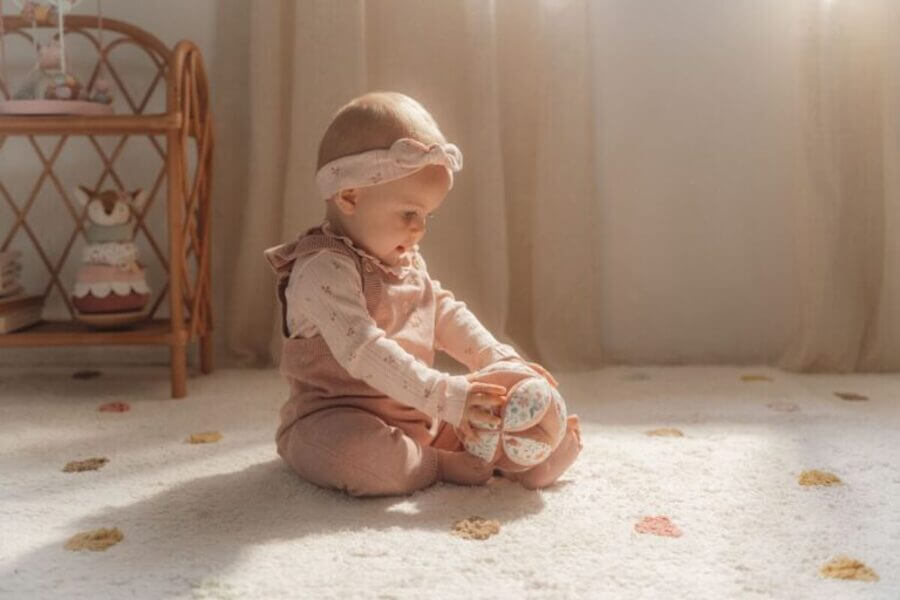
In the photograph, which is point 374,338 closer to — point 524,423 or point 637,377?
point 524,423

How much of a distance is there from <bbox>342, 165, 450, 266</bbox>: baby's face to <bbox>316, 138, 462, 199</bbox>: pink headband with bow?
0.05ft

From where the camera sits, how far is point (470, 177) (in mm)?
1849

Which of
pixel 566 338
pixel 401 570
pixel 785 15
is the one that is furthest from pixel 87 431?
pixel 785 15

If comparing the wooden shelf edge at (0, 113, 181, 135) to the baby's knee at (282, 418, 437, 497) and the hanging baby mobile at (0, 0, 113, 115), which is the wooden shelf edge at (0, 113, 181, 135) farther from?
the baby's knee at (282, 418, 437, 497)

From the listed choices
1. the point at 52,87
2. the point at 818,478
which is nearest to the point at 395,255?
the point at 818,478

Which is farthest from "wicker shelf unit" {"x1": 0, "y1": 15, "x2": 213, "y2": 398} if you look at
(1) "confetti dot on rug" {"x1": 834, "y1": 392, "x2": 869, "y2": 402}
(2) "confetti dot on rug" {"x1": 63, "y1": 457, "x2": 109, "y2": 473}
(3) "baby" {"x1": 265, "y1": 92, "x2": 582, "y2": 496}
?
(1) "confetti dot on rug" {"x1": 834, "y1": 392, "x2": 869, "y2": 402}

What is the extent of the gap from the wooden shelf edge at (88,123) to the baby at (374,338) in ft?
1.74

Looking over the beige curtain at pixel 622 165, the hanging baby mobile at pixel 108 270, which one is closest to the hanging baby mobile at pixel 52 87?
the hanging baby mobile at pixel 108 270

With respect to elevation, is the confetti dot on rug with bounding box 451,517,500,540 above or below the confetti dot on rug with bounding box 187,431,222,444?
above

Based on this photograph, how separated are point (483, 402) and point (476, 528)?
0.14 metres

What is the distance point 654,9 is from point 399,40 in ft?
1.64

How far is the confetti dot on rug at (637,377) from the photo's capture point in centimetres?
177

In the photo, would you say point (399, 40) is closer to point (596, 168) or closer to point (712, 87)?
point (596, 168)

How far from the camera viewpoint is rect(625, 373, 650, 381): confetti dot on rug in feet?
5.82
